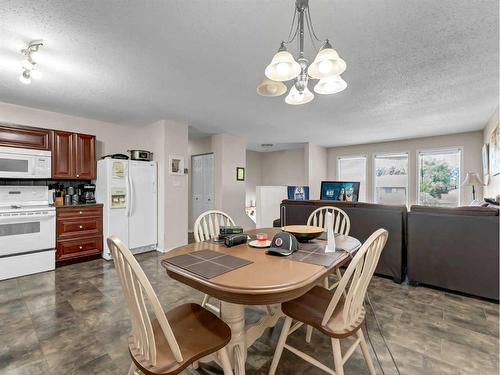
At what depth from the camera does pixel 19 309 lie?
92.1 inches

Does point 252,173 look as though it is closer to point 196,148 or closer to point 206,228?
point 196,148

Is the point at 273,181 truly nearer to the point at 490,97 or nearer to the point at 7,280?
the point at 490,97

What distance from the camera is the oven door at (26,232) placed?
10.2ft

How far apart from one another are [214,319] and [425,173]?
6.51 metres

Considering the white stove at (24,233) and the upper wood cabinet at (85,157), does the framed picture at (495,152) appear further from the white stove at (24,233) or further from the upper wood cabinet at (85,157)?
the white stove at (24,233)

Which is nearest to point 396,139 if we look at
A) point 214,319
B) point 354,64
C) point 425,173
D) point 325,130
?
point 425,173

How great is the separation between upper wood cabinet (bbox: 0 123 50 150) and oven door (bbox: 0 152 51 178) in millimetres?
151

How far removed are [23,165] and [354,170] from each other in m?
7.15

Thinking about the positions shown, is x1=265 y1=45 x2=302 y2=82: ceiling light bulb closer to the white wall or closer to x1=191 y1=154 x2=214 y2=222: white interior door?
x1=191 y1=154 x2=214 y2=222: white interior door

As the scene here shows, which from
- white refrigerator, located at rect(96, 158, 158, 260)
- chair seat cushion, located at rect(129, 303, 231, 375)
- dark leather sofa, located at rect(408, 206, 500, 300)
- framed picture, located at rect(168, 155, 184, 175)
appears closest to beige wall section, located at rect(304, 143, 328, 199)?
framed picture, located at rect(168, 155, 184, 175)

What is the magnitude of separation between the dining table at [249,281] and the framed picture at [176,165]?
9.99ft

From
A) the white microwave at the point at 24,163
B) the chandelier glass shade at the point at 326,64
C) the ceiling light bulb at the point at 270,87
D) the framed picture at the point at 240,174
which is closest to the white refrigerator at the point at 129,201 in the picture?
the white microwave at the point at 24,163

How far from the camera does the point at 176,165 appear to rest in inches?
180

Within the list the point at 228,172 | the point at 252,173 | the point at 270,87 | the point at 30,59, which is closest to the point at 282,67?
the point at 270,87
